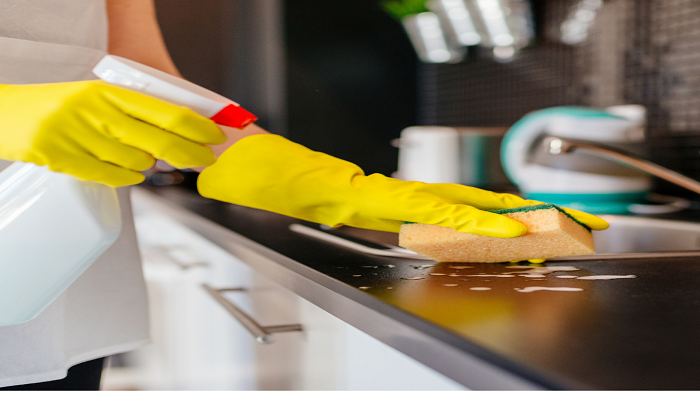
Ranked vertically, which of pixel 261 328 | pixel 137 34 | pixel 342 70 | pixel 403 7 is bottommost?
pixel 261 328

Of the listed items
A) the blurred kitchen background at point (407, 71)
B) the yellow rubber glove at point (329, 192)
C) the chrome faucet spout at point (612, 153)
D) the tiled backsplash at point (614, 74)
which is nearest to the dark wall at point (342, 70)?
the blurred kitchen background at point (407, 71)

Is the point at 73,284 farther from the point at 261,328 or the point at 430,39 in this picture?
the point at 430,39

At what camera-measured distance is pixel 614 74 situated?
4.31 ft

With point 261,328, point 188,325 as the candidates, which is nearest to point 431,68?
point 188,325

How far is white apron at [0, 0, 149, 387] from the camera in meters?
0.54

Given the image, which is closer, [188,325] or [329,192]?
[329,192]

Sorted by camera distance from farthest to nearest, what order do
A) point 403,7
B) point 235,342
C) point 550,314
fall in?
point 403,7
point 235,342
point 550,314

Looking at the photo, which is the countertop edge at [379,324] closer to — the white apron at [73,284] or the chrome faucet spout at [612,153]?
the white apron at [73,284]

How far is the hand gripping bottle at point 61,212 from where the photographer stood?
0.36 m

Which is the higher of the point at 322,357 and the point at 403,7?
the point at 403,7

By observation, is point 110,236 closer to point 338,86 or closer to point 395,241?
point 395,241

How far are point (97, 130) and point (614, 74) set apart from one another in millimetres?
1291

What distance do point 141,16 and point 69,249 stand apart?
397mm

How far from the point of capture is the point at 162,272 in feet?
4.04
